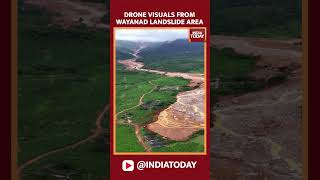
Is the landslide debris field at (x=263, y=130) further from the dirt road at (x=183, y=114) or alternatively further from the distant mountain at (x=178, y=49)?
the distant mountain at (x=178, y=49)

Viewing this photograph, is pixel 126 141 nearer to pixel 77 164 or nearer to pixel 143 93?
pixel 77 164

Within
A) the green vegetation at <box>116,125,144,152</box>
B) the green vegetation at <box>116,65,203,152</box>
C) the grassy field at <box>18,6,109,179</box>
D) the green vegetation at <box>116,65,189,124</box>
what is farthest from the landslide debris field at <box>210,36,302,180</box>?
the grassy field at <box>18,6,109,179</box>

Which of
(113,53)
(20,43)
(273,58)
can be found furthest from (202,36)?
(20,43)

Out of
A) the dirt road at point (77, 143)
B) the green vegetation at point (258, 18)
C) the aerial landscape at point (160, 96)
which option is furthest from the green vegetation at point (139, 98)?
the green vegetation at point (258, 18)

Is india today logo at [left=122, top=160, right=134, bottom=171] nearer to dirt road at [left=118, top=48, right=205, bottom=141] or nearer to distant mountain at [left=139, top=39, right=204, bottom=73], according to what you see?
dirt road at [left=118, top=48, right=205, bottom=141]

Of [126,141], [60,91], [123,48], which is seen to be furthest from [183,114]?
[60,91]

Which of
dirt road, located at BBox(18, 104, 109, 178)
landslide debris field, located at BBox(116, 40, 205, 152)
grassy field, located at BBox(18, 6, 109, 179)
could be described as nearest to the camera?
landslide debris field, located at BBox(116, 40, 205, 152)

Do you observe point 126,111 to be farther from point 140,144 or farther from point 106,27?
point 106,27
